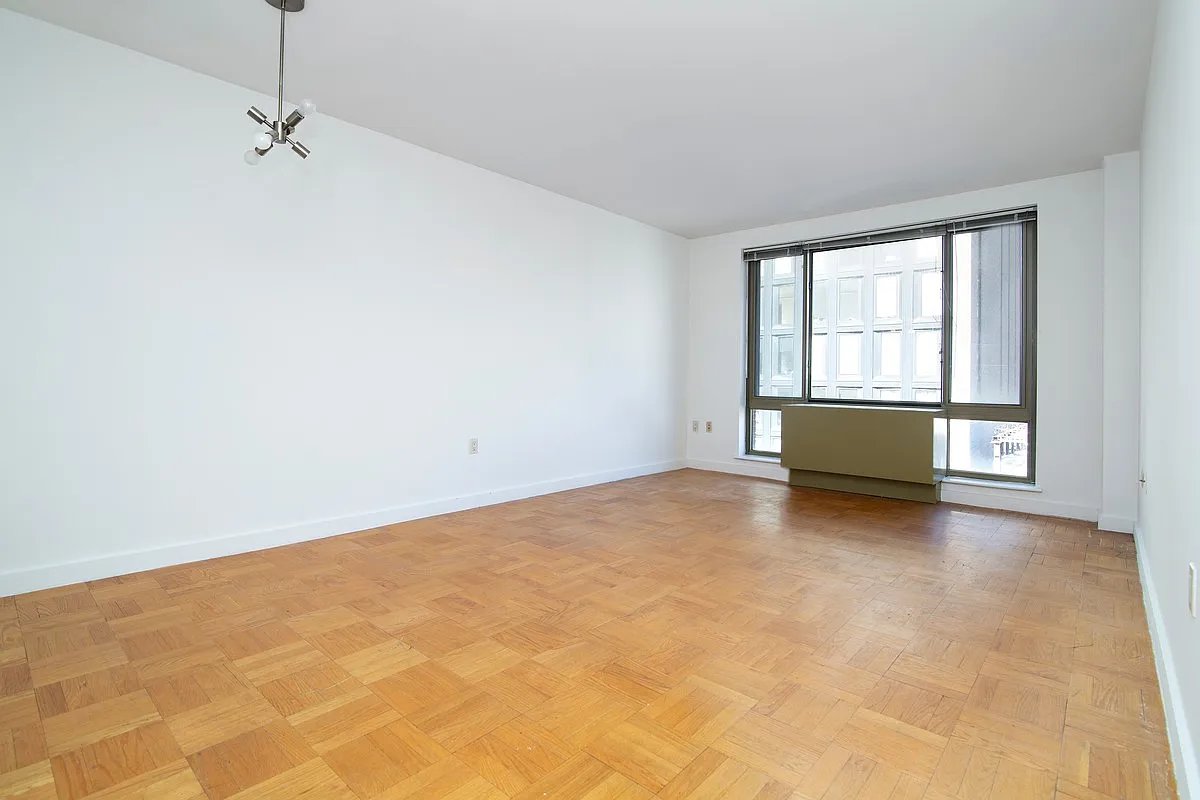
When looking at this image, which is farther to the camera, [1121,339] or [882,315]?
[882,315]

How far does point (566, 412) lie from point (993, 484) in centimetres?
358

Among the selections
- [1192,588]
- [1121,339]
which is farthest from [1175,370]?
[1121,339]

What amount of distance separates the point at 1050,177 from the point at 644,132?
3.18m

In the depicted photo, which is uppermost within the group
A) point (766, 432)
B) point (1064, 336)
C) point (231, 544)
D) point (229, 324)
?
point (1064, 336)

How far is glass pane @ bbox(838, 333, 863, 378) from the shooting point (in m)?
5.69

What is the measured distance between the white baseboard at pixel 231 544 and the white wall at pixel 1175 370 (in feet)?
12.6

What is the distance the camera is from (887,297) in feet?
18.1

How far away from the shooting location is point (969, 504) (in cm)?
493

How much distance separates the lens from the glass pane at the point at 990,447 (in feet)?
15.9

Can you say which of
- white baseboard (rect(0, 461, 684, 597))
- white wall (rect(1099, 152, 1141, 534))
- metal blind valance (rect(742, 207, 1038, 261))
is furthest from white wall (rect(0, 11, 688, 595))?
white wall (rect(1099, 152, 1141, 534))

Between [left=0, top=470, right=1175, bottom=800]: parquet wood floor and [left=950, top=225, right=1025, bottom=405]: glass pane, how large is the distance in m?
1.72

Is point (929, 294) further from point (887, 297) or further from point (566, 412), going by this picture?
point (566, 412)

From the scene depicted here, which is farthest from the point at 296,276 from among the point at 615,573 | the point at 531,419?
the point at 615,573

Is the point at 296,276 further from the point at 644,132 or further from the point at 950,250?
the point at 950,250
